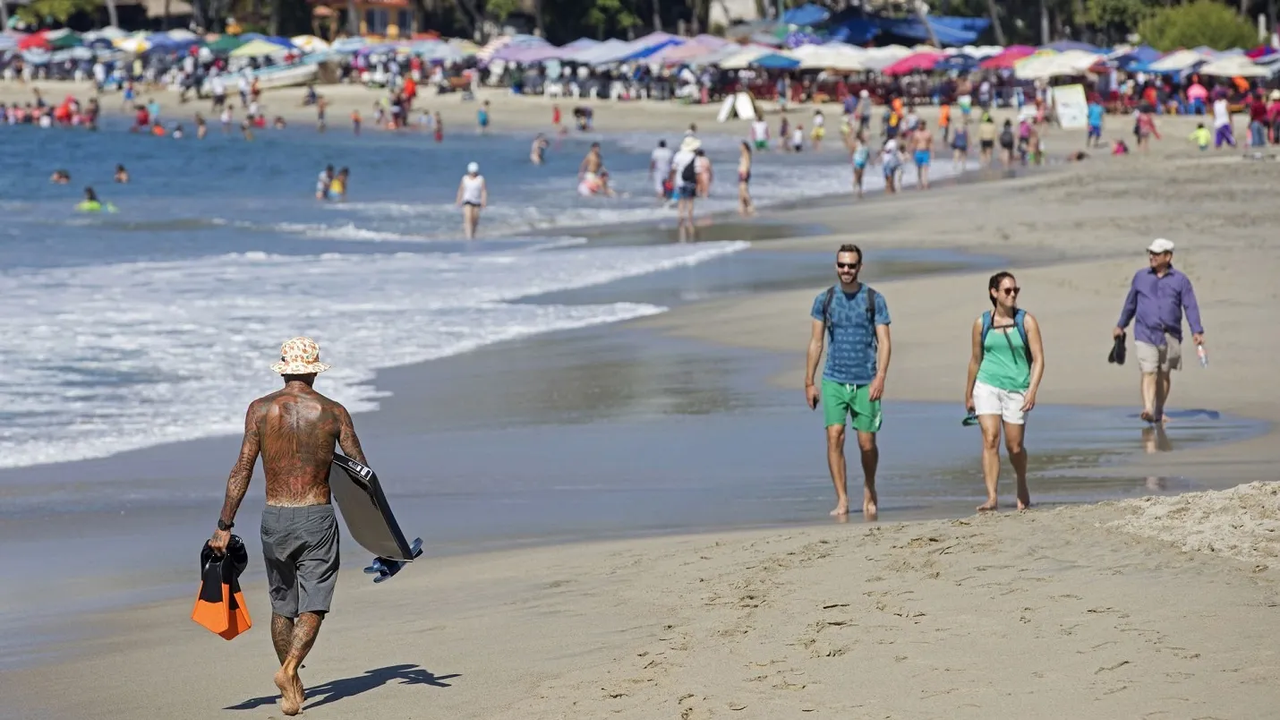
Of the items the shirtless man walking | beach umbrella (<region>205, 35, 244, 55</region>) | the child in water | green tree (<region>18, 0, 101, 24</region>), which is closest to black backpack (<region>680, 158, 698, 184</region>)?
the child in water

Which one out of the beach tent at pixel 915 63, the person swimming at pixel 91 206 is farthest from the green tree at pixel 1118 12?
the person swimming at pixel 91 206

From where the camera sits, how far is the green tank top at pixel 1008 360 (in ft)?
29.7

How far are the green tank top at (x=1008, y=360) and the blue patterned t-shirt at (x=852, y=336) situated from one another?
1.88ft

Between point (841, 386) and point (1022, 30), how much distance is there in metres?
68.1

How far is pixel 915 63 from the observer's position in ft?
205

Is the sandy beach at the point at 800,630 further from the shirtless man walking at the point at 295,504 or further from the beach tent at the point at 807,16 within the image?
the beach tent at the point at 807,16

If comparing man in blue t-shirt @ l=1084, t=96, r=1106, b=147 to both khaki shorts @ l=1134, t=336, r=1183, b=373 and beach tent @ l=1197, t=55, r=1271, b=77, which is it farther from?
khaki shorts @ l=1134, t=336, r=1183, b=373

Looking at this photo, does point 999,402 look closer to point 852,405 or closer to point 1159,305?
point 852,405

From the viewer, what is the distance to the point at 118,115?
80.1 metres

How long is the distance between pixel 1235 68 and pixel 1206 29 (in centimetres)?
681

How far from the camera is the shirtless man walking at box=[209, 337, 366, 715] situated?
19.8ft

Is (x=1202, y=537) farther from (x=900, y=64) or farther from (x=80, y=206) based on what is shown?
(x=900, y=64)

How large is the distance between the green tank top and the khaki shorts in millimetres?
2906

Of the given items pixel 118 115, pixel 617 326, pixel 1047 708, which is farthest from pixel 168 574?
pixel 118 115
